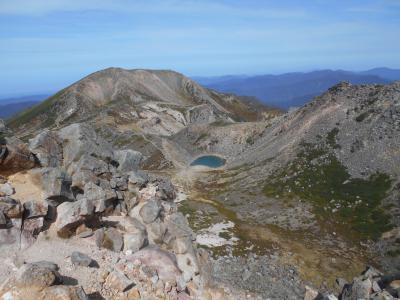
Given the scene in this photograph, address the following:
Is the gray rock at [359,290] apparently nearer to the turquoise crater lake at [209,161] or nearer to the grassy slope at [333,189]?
the grassy slope at [333,189]

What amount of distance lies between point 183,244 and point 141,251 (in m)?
4.45

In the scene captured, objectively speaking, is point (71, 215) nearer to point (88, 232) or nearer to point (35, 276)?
point (88, 232)

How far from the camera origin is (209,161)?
144m

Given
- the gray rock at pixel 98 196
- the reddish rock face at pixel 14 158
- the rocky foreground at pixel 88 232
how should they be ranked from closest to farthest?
the rocky foreground at pixel 88 232 < the reddish rock face at pixel 14 158 < the gray rock at pixel 98 196

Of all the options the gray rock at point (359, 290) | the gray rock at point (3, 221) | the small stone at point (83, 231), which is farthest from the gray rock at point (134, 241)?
the gray rock at point (359, 290)

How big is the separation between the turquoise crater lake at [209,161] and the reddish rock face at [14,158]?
344ft

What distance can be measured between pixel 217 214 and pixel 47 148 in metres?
42.0

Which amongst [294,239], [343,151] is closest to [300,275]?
[294,239]

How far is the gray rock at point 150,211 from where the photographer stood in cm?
3528

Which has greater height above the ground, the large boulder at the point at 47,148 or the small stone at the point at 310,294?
the large boulder at the point at 47,148

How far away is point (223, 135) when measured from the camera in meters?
155

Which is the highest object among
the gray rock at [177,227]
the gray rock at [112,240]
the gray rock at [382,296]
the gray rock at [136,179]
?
the gray rock at [136,179]

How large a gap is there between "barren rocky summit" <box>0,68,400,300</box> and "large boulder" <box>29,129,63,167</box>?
0.44ft

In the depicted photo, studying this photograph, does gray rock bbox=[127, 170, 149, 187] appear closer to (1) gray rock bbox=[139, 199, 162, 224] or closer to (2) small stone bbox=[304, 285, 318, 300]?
(1) gray rock bbox=[139, 199, 162, 224]
